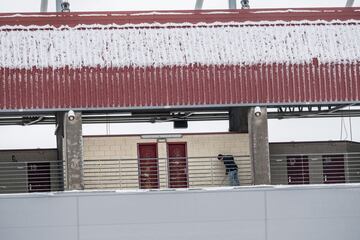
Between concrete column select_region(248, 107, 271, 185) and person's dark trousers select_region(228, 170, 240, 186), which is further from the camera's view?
person's dark trousers select_region(228, 170, 240, 186)

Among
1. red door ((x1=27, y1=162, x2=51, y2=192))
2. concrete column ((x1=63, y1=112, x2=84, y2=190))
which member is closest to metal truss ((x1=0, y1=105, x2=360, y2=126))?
red door ((x1=27, y1=162, x2=51, y2=192))

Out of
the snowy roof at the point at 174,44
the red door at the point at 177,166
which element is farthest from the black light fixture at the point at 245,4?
the red door at the point at 177,166

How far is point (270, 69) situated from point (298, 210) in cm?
519

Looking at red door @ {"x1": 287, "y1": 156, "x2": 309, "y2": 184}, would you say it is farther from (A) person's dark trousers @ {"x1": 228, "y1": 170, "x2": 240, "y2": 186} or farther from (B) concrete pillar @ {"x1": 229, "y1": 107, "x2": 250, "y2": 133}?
(A) person's dark trousers @ {"x1": 228, "y1": 170, "x2": 240, "y2": 186}

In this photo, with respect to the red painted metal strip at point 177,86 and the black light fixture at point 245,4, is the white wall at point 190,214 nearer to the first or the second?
the red painted metal strip at point 177,86

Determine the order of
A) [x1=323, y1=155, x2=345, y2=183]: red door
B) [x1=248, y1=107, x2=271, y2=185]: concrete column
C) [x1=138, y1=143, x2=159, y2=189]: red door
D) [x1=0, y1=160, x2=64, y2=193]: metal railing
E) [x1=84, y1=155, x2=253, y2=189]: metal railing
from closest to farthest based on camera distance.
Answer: [x1=248, y1=107, x2=271, y2=185]: concrete column → [x1=84, y1=155, x2=253, y2=189]: metal railing → [x1=138, y1=143, x2=159, y2=189]: red door → [x1=0, y1=160, x2=64, y2=193]: metal railing → [x1=323, y1=155, x2=345, y2=183]: red door

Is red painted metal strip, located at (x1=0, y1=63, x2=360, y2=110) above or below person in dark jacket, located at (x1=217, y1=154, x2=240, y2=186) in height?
above

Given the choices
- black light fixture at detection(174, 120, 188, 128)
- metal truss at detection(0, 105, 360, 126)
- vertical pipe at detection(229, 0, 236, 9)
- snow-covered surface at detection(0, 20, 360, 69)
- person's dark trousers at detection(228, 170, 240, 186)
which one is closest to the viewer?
snow-covered surface at detection(0, 20, 360, 69)

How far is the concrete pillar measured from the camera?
33.7 metres

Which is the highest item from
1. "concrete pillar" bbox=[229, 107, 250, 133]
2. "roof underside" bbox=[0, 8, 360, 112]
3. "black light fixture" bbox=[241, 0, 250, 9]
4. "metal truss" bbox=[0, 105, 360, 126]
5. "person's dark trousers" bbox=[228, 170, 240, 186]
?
"black light fixture" bbox=[241, 0, 250, 9]

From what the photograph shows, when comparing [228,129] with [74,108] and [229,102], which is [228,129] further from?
[74,108]

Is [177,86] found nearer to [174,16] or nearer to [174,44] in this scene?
[174,44]

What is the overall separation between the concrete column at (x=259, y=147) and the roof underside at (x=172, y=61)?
58 cm

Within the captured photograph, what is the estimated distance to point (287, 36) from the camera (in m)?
31.6
